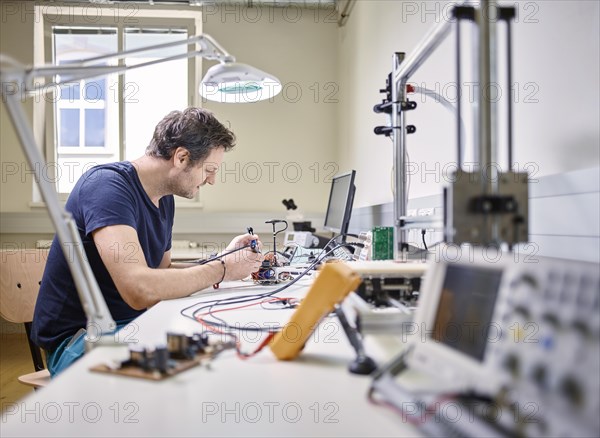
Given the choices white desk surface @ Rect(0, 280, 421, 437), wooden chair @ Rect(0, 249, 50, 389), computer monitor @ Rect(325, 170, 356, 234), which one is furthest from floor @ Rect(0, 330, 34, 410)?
white desk surface @ Rect(0, 280, 421, 437)

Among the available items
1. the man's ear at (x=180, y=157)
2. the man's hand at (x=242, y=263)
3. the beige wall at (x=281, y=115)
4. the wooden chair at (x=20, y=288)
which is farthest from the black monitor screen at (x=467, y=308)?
the beige wall at (x=281, y=115)

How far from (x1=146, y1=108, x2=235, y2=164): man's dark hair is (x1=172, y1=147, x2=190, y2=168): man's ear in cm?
1

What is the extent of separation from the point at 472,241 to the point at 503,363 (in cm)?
19

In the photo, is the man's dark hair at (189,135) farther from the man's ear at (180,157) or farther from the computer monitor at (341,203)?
the computer monitor at (341,203)

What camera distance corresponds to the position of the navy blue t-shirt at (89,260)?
1.27 m

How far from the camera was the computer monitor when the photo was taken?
2088mm

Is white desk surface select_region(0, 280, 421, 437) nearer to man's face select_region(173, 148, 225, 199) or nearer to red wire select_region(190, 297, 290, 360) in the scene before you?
red wire select_region(190, 297, 290, 360)

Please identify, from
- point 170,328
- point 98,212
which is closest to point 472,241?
point 170,328

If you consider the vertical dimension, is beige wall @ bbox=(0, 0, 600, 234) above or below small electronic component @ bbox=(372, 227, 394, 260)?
above

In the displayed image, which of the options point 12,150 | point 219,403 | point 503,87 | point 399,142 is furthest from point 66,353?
point 12,150

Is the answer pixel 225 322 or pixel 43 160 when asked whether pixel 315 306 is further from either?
pixel 43 160

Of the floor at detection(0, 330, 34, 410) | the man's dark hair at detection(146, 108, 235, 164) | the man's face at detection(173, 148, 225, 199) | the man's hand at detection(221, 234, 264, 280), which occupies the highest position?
the man's dark hair at detection(146, 108, 235, 164)

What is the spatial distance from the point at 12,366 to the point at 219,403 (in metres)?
2.92

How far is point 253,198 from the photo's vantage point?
364cm
